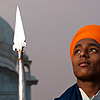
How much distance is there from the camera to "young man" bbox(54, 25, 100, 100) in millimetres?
2719

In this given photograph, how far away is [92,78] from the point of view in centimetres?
273

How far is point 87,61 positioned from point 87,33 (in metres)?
0.33

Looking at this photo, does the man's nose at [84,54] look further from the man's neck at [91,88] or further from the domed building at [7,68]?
the domed building at [7,68]

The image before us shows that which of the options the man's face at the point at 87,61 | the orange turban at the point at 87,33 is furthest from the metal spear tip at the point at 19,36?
the man's face at the point at 87,61

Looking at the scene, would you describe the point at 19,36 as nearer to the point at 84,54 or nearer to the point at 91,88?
the point at 84,54

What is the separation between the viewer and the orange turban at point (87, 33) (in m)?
2.84

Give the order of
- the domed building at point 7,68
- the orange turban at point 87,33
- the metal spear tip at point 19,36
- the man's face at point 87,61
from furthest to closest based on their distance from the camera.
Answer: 1. the domed building at point 7,68
2. the metal spear tip at point 19,36
3. the orange turban at point 87,33
4. the man's face at point 87,61

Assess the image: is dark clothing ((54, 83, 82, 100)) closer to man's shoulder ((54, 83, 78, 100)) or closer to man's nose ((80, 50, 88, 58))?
man's shoulder ((54, 83, 78, 100))

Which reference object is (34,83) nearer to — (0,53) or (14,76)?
(14,76)

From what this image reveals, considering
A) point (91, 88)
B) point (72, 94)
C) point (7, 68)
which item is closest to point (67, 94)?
point (72, 94)

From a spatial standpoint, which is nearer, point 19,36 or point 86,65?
point 86,65

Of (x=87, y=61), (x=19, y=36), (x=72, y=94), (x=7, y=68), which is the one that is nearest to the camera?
(x=87, y=61)

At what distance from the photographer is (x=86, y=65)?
2.72 meters

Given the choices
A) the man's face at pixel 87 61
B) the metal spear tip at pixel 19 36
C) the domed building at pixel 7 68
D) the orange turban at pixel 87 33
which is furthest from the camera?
the domed building at pixel 7 68
